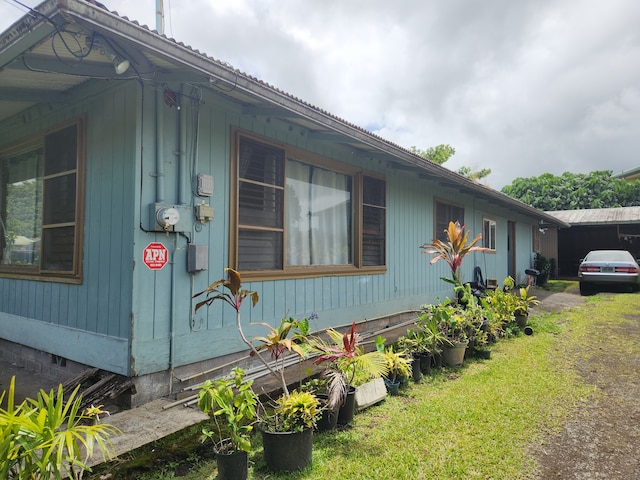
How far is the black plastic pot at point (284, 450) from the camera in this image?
2250mm

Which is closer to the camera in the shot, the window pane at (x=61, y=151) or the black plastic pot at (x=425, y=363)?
the window pane at (x=61, y=151)

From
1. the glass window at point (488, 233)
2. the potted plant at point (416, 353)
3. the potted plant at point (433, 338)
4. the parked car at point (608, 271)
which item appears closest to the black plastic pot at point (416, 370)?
the potted plant at point (416, 353)

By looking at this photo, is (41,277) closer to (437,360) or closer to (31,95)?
(31,95)

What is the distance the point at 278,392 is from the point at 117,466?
126 cm

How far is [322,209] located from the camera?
15.5 ft

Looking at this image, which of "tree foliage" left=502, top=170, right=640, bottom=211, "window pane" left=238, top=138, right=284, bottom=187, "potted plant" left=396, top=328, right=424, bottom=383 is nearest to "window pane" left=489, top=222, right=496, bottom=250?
"potted plant" left=396, top=328, right=424, bottom=383

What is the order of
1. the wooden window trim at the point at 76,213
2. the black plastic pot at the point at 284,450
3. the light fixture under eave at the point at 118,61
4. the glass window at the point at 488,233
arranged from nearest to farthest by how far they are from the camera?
the black plastic pot at the point at 284,450 → the light fixture under eave at the point at 118,61 → the wooden window trim at the point at 76,213 → the glass window at the point at 488,233

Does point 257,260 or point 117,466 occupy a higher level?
point 257,260

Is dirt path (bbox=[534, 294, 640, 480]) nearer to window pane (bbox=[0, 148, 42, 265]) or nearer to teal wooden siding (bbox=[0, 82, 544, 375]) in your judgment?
teal wooden siding (bbox=[0, 82, 544, 375])

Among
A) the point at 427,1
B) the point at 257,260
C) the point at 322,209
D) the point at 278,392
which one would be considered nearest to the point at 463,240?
the point at 322,209

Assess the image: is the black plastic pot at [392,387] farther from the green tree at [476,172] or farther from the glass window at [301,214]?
the green tree at [476,172]

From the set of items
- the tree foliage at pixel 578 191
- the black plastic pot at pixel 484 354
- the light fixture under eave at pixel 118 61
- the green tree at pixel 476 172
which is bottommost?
the black plastic pot at pixel 484 354

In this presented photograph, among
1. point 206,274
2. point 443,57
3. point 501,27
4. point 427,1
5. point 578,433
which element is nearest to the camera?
point 578,433

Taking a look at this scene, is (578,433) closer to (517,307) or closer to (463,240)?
(463,240)
